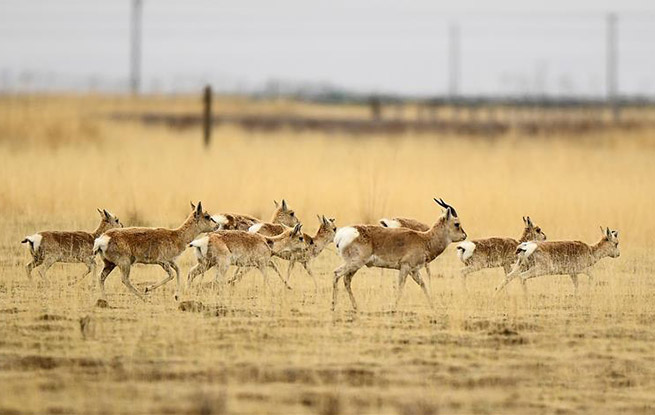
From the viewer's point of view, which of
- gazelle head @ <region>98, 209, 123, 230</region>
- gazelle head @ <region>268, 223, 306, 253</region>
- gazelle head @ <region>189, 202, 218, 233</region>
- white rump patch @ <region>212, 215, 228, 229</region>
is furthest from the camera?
white rump patch @ <region>212, 215, 228, 229</region>

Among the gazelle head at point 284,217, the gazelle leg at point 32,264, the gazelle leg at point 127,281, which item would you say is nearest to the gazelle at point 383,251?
the gazelle leg at point 127,281

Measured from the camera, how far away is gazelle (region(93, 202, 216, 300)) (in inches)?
607

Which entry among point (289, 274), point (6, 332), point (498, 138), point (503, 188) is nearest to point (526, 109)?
point (498, 138)

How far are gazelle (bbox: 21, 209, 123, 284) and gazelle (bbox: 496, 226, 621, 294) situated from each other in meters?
5.09

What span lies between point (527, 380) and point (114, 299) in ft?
18.2

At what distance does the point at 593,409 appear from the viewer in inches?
434

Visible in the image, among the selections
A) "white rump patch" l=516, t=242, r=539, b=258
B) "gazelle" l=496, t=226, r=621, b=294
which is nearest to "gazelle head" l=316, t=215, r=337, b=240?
"gazelle" l=496, t=226, r=621, b=294

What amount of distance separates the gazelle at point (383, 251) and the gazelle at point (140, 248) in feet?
6.42

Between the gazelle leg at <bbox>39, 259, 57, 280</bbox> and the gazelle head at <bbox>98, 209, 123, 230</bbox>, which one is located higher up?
the gazelle head at <bbox>98, 209, 123, 230</bbox>

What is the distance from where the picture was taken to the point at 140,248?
15727 mm

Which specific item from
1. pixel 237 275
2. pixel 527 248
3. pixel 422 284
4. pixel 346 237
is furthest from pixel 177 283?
pixel 527 248

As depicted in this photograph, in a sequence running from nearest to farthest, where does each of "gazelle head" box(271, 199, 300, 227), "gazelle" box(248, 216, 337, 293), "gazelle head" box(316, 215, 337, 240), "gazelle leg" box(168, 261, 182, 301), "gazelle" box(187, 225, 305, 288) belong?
"gazelle leg" box(168, 261, 182, 301) → "gazelle" box(187, 225, 305, 288) → "gazelle" box(248, 216, 337, 293) → "gazelle head" box(316, 215, 337, 240) → "gazelle head" box(271, 199, 300, 227)

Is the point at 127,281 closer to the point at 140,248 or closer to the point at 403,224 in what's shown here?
the point at 140,248

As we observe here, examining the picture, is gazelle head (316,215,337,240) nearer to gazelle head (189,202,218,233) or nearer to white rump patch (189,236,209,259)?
gazelle head (189,202,218,233)
